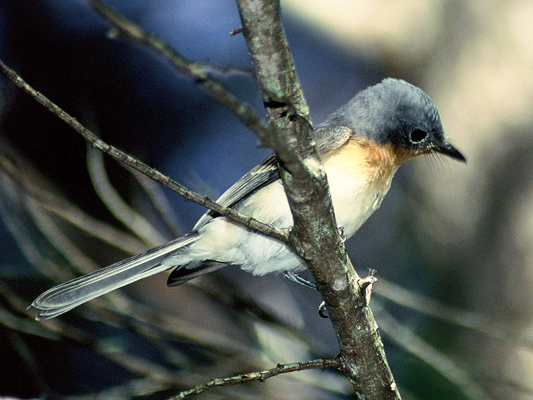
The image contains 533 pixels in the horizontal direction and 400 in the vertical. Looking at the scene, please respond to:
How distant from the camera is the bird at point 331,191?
2.56 metres

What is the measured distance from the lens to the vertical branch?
1.27 metres

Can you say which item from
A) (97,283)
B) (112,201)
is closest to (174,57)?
(97,283)

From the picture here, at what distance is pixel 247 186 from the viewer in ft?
9.16

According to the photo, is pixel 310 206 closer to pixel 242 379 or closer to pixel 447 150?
pixel 242 379

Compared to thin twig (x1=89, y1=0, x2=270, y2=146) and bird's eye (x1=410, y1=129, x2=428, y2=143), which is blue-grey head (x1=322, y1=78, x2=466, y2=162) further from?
thin twig (x1=89, y1=0, x2=270, y2=146)

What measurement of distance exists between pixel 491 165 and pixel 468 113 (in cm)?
54

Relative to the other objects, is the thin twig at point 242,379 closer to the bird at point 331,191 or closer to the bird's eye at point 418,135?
the bird at point 331,191

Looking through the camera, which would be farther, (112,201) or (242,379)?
(112,201)

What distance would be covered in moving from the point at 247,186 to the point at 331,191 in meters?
0.53

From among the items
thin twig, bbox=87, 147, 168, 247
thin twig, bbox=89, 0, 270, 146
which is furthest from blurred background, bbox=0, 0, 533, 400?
thin twig, bbox=89, 0, 270, 146

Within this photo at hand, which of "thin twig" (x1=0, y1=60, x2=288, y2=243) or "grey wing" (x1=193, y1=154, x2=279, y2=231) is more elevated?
"grey wing" (x1=193, y1=154, x2=279, y2=231)

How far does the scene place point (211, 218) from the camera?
279 centimetres

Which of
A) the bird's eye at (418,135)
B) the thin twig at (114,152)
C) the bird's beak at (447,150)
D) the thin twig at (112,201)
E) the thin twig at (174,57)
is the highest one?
the bird's beak at (447,150)

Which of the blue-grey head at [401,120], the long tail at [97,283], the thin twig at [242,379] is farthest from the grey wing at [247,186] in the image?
the thin twig at [242,379]
